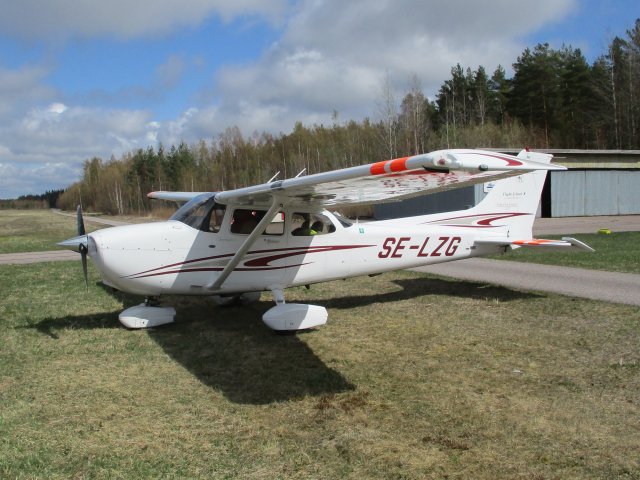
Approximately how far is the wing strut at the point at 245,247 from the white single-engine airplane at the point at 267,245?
0.01 m

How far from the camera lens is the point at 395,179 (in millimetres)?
5109

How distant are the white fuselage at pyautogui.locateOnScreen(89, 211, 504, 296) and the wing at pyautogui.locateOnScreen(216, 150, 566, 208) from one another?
634 millimetres

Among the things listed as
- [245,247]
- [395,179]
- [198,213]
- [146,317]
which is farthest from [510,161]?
[146,317]

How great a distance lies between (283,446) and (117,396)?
6.60ft

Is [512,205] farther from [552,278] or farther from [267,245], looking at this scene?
[267,245]

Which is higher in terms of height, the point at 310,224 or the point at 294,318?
the point at 310,224

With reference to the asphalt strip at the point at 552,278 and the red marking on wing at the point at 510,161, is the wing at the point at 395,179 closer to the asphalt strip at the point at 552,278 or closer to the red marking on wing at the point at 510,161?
the red marking on wing at the point at 510,161

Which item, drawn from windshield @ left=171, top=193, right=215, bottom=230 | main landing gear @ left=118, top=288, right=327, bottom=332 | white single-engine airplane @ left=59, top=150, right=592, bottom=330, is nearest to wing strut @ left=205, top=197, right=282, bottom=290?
white single-engine airplane @ left=59, top=150, right=592, bottom=330

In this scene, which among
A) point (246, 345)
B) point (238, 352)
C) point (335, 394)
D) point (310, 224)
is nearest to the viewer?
point (335, 394)

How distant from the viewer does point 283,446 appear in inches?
156

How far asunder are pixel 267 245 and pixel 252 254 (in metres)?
0.26

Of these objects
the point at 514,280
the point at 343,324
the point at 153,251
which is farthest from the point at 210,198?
the point at 514,280

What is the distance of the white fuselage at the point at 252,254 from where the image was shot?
6.96m

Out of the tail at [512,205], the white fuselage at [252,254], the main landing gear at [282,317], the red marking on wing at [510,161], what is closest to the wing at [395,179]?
the red marking on wing at [510,161]
